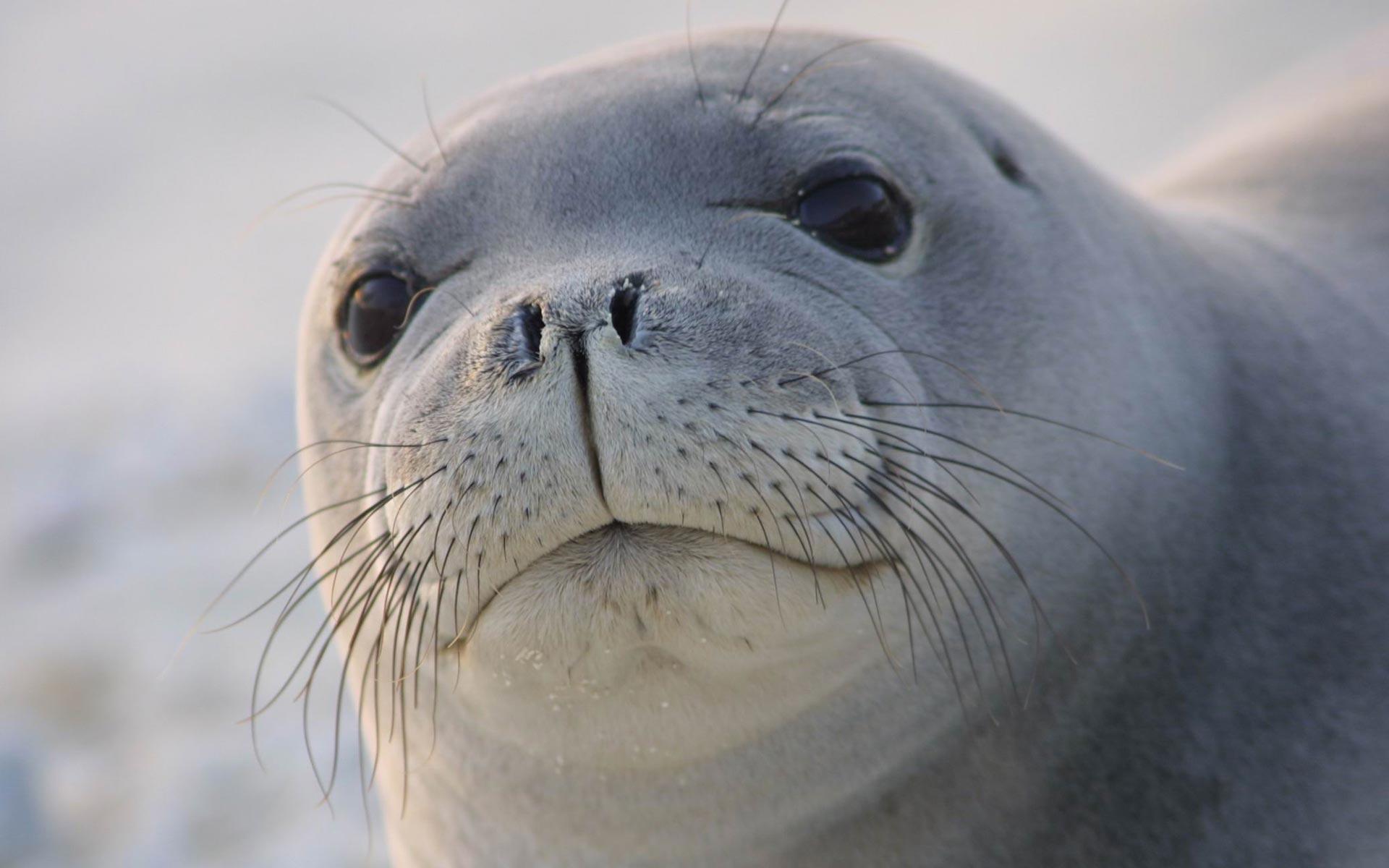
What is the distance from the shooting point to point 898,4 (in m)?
8.24

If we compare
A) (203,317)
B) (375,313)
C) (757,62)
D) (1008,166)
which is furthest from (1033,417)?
(203,317)

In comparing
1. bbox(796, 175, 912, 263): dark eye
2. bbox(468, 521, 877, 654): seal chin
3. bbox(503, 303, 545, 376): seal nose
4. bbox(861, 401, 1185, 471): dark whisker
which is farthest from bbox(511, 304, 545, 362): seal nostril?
bbox(796, 175, 912, 263): dark eye

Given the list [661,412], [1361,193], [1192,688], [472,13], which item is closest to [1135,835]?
[1192,688]

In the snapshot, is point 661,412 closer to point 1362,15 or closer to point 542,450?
point 542,450

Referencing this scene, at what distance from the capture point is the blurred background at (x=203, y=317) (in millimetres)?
3896

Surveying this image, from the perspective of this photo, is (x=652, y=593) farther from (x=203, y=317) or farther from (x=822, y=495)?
(x=203, y=317)

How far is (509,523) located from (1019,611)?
0.85 metres

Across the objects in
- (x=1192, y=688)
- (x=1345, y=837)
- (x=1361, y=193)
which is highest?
(x=1361, y=193)

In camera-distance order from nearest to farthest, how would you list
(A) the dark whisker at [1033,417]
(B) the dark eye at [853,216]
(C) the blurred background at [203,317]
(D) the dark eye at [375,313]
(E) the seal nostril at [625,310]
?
(E) the seal nostril at [625,310], (A) the dark whisker at [1033,417], (B) the dark eye at [853,216], (D) the dark eye at [375,313], (C) the blurred background at [203,317]

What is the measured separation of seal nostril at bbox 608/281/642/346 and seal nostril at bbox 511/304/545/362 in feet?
0.29

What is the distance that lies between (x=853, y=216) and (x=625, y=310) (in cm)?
57

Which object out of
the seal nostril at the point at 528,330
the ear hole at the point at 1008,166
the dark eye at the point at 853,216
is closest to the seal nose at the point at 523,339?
the seal nostril at the point at 528,330

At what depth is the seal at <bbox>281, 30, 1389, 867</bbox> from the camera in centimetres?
163

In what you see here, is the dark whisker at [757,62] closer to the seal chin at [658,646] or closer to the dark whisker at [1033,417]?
the dark whisker at [1033,417]
